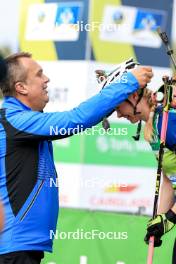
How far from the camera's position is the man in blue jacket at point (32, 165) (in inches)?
197

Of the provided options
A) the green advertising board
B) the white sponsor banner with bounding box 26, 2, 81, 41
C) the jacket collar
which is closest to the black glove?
the jacket collar

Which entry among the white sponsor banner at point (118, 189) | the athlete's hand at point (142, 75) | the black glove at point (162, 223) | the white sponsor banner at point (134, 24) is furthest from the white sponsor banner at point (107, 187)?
the athlete's hand at point (142, 75)

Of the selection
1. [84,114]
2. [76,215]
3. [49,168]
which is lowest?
[76,215]

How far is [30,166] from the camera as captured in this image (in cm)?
516

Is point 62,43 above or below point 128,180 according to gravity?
above

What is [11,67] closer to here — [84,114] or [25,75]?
[25,75]

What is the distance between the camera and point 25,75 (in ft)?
17.8

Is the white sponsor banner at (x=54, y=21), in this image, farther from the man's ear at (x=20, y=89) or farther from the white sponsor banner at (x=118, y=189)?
the man's ear at (x=20, y=89)

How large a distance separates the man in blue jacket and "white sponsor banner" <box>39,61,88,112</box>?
5922 millimetres

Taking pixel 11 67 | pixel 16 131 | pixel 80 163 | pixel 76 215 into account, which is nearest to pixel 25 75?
pixel 11 67

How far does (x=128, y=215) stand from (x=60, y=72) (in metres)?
4.41

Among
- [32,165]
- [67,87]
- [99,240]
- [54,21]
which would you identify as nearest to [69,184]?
[67,87]

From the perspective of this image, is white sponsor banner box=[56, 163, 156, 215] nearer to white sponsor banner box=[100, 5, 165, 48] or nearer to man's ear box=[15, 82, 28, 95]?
white sponsor banner box=[100, 5, 165, 48]

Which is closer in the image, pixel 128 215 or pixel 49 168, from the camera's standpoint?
pixel 49 168
